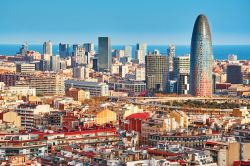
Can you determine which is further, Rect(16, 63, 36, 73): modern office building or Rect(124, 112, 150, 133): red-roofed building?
Rect(16, 63, 36, 73): modern office building

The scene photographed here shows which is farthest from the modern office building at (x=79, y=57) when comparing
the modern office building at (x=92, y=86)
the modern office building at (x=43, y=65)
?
the modern office building at (x=92, y=86)

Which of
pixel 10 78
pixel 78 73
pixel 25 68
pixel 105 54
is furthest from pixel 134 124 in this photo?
pixel 105 54

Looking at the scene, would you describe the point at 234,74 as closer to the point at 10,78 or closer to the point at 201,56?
the point at 201,56

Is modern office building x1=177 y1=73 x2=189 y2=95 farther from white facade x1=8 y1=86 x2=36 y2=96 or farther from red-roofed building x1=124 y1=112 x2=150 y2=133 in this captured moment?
red-roofed building x1=124 y1=112 x2=150 y2=133

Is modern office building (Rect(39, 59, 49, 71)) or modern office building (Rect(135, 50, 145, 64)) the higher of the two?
modern office building (Rect(135, 50, 145, 64))

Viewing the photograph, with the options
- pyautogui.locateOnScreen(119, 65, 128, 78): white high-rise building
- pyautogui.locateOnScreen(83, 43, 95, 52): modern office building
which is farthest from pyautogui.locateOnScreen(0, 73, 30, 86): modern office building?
pyautogui.locateOnScreen(83, 43, 95, 52): modern office building

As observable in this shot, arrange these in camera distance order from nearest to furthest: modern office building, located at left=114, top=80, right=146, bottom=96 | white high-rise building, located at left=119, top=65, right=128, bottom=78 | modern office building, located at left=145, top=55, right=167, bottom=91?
modern office building, located at left=114, top=80, right=146, bottom=96 < modern office building, located at left=145, top=55, right=167, bottom=91 < white high-rise building, located at left=119, top=65, right=128, bottom=78

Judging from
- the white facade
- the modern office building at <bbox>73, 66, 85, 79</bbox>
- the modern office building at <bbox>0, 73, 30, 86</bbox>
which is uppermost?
the modern office building at <bbox>73, 66, 85, 79</bbox>
